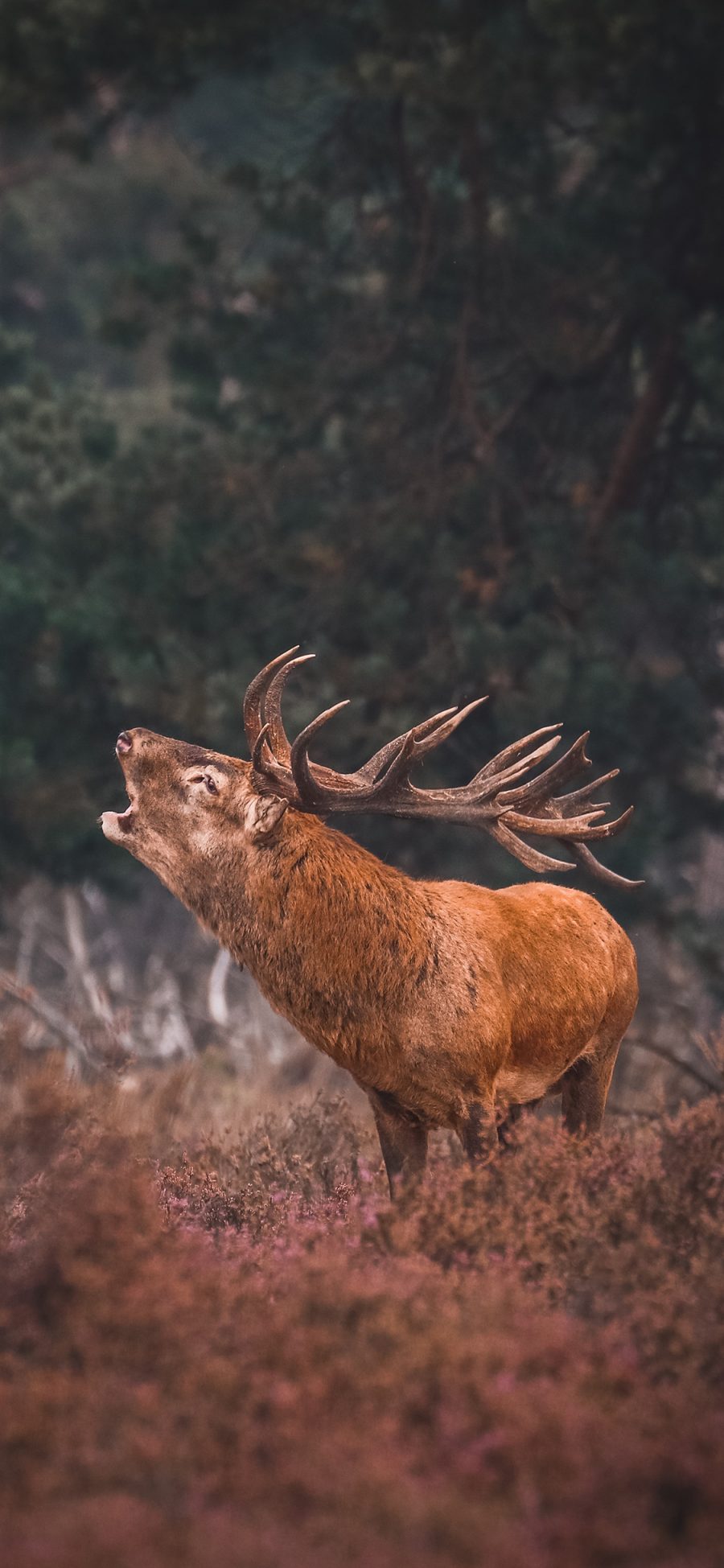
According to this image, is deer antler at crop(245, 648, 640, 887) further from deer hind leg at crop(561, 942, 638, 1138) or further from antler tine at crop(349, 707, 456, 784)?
deer hind leg at crop(561, 942, 638, 1138)

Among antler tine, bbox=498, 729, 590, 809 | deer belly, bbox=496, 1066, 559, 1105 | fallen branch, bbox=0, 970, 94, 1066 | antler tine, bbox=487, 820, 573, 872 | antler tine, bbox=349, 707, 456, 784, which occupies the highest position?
antler tine, bbox=349, 707, 456, 784

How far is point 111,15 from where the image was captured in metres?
11.4

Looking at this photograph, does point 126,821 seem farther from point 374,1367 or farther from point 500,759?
point 374,1367

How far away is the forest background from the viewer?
1124cm

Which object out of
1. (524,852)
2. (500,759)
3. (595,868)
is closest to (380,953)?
(524,852)

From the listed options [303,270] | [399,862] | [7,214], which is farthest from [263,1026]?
[7,214]

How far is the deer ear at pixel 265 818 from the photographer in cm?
545

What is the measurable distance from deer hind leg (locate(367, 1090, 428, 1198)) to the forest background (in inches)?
216

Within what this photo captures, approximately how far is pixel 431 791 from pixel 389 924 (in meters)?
0.50

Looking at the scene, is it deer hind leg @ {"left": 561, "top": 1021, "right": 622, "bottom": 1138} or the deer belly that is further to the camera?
deer hind leg @ {"left": 561, "top": 1021, "right": 622, "bottom": 1138}

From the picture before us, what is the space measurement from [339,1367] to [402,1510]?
623mm

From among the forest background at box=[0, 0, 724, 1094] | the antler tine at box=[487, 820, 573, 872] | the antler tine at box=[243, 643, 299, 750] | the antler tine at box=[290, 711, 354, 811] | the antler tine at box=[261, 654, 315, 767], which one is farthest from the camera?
the forest background at box=[0, 0, 724, 1094]

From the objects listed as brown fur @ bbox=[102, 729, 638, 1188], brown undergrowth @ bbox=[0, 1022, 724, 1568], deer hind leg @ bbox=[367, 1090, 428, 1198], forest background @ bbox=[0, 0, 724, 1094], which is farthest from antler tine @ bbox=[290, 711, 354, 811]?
forest background @ bbox=[0, 0, 724, 1094]

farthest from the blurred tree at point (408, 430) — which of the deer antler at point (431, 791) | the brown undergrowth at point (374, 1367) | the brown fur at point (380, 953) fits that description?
the brown undergrowth at point (374, 1367)
